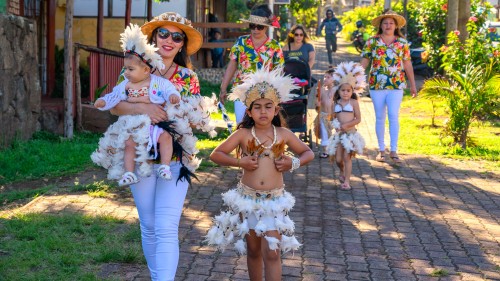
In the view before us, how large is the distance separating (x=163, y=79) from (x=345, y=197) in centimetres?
454

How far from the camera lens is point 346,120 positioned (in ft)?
34.3

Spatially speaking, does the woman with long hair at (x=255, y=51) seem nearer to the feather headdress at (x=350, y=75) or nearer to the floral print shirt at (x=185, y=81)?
the feather headdress at (x=350, y=75)

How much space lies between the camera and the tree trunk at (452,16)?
20.8 metres

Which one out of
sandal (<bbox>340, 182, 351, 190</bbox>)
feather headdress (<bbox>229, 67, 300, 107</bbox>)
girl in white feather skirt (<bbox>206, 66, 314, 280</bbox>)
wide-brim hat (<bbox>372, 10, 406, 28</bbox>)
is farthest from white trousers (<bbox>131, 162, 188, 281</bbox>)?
wide-brim hat (<bbox>372, 10, 406, 28</bbox>)

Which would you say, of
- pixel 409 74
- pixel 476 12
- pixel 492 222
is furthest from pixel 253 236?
pixel 476 12

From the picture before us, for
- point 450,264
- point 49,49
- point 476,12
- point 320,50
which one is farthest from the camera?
point 320,50

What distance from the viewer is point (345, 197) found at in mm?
9773

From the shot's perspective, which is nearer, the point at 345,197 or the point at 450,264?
the point at 450,264

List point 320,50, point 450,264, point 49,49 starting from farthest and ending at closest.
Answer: point 320,50, point 49,49, point 450,264

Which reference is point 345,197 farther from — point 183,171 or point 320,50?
point 320,50

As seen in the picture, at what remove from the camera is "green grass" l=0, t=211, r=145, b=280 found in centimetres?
641

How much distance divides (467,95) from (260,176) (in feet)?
27.7

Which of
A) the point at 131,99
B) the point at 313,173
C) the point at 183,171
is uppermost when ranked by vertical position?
the point at 131,99

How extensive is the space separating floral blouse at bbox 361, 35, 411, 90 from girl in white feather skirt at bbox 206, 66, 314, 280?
6.24 metres
